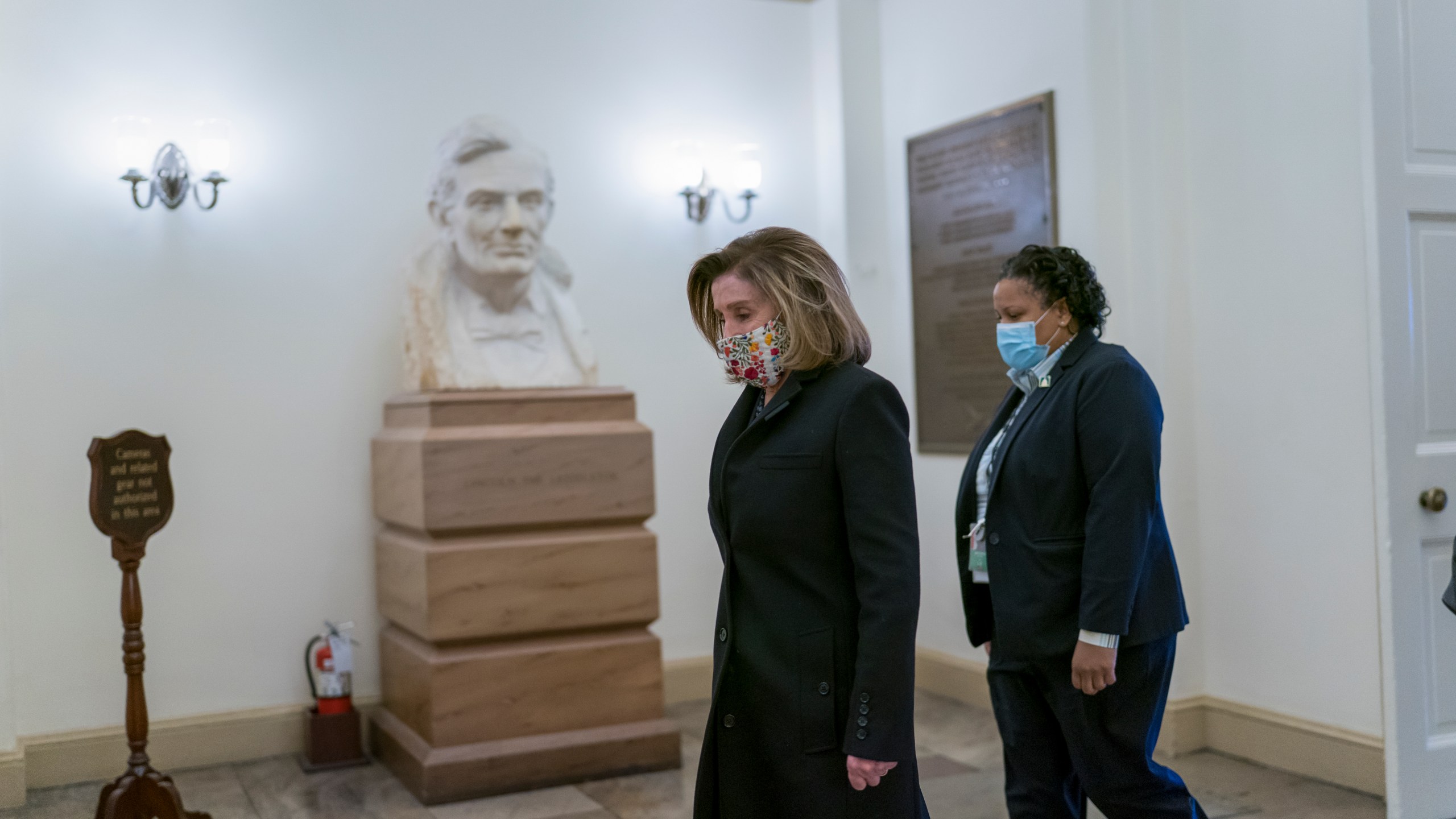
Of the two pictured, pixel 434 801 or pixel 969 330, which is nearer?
pixel 434 801

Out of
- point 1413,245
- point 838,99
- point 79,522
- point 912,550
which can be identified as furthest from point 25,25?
point 1413,245

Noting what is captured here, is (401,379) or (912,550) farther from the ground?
(401,379)

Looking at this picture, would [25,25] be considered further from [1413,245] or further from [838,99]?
[1413,245]

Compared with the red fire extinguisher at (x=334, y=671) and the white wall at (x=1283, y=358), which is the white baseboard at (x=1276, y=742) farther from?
the red fire extinguisher at (x=334, y=671)

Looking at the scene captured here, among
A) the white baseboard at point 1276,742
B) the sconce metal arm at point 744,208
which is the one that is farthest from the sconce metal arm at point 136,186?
the white baseboard at point 1276,742

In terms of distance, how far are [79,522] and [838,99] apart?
390cm

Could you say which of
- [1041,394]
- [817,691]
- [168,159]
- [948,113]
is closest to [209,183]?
[168,159]

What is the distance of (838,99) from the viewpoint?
20.1ft

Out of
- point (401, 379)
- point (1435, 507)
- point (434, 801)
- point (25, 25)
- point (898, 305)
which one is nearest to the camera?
point (1435, 507)

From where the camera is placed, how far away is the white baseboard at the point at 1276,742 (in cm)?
414

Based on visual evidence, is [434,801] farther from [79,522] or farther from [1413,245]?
[1413,245]

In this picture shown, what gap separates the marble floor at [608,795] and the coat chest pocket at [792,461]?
7.96ft

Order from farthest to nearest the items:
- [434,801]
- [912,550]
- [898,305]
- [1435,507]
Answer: [898,305] → [434,801] → [1435,507] → [912,550]

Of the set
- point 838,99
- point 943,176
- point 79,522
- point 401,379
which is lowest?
point 79,522
